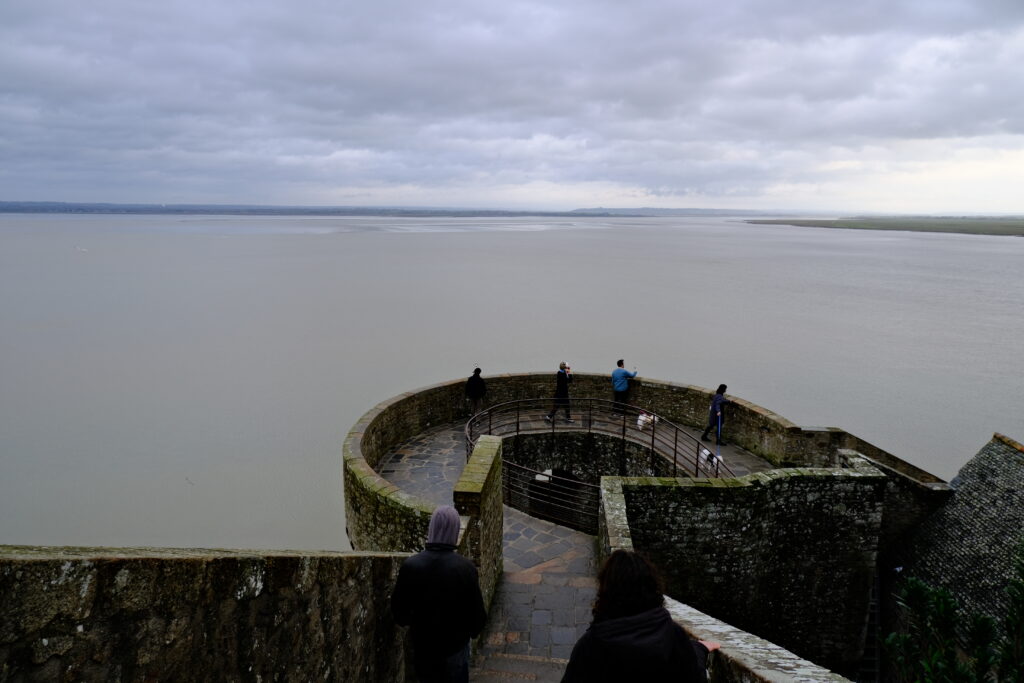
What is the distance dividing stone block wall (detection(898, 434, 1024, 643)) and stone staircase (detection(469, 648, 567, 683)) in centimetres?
589

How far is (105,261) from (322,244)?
108ft

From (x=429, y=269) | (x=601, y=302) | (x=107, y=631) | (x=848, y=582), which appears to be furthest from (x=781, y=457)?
(x=429, y=269)

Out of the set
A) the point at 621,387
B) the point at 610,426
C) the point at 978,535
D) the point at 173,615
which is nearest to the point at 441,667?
the point at 173,615

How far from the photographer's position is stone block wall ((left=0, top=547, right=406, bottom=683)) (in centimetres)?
176

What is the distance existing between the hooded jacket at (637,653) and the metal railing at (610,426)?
770 centimetres

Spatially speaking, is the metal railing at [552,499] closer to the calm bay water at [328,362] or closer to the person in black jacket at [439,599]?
the calm bay water at [328,362]

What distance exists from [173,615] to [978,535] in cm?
1008

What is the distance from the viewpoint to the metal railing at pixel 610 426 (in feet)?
34.2

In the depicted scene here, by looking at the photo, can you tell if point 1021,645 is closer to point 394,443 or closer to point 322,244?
point 394,443

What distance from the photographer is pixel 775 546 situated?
28.5 ft

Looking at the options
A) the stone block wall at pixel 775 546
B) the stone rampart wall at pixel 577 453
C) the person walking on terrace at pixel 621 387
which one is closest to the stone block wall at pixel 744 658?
the stone block wall at pixel 775 546

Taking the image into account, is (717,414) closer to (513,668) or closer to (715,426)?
(715,426)

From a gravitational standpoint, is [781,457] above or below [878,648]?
above

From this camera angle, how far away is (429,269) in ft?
203
